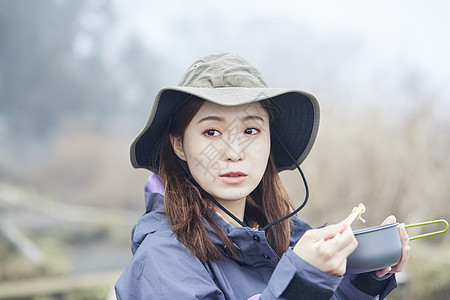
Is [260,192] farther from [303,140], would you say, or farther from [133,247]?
[133,247]

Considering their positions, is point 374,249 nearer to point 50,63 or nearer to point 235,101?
point 235,101

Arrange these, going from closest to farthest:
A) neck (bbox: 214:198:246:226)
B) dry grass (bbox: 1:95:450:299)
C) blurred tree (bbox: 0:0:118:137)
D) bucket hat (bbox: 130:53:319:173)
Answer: bucket hat (bbox: 130:53:319:173)
neck (bbox: 214:198:246:226)
dry grass (bbox: 1:95:450:299)
blurred tree (bbox: 0:0:118:137)

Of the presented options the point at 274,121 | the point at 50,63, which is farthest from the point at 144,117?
the point at 274,121

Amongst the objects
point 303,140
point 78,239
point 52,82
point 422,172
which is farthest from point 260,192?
point 52,82

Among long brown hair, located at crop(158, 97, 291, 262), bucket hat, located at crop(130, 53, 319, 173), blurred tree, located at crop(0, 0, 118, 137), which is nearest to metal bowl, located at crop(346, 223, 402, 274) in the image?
long brown hair, located at crop(158, 97, 291, 262)

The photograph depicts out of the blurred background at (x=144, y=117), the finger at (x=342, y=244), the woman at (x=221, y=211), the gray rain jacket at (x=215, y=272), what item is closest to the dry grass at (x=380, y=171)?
the blurred background at (x=144, y=117)

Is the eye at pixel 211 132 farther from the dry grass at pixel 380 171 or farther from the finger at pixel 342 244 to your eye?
the dry grass at pixel 380 171

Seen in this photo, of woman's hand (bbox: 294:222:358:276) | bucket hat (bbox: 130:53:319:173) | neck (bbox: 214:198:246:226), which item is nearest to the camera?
woman's hand (bbox: 294:222:358:276)

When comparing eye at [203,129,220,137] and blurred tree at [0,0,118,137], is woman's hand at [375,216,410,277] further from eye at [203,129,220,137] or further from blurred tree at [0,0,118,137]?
blurred tree at [0,0,118,137]

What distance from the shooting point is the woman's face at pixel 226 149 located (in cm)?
111

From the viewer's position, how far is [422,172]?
3.60 meters

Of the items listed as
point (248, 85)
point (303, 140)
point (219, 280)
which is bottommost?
point (219, 280)

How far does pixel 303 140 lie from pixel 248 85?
324 mm

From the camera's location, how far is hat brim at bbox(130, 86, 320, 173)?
107 centimetres
